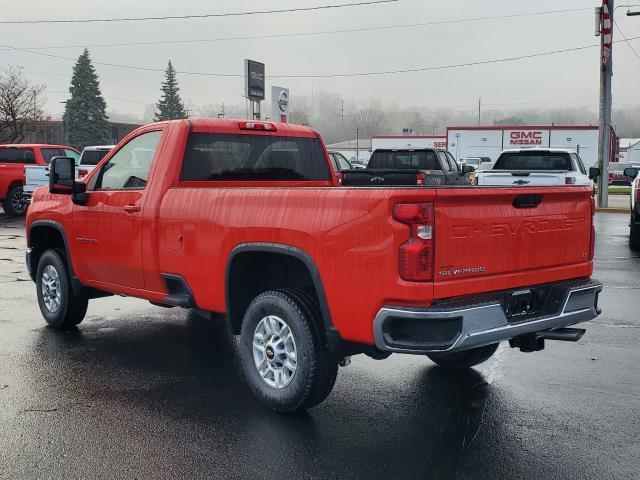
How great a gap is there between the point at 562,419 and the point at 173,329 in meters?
4.01

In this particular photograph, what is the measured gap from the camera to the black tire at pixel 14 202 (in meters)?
21.1

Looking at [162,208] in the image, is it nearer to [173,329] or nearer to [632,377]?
[173,329]

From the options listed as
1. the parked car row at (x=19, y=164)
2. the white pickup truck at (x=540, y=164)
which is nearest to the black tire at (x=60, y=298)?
the white pickup truck at (x=540, y=164)

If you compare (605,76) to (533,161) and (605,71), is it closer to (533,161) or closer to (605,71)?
(605,71)

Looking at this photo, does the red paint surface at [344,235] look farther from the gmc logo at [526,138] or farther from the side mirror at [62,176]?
the gmc logo at [526,138]

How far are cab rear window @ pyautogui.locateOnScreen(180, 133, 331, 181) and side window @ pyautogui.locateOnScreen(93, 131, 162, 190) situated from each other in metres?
0.37

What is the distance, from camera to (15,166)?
20.9 metres

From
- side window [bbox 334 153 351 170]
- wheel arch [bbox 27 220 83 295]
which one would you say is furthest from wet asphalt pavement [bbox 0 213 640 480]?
side window [bbox 334 153 351 170]

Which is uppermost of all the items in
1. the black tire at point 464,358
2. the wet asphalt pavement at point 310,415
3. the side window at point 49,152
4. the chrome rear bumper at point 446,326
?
the side window at point 49,152

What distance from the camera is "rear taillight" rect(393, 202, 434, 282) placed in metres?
3.79

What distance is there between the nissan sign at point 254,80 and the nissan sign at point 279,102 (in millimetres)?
1492

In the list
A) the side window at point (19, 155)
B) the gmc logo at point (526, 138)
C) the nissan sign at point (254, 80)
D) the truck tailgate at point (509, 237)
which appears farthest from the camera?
the gmc logo at point (526, 138)

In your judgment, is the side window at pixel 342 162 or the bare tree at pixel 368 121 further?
the bare tree at pixel 368 121

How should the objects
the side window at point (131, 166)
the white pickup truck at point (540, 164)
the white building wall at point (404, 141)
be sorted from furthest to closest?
the white building wall at point (404, 141) → the white pickup truck at point (540, 164) → the side window at point (131, 166)
